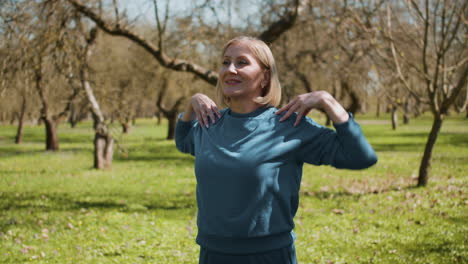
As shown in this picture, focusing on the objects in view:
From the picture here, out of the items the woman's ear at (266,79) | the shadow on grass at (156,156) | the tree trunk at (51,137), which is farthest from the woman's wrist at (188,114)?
the tree trunk at (51,137)

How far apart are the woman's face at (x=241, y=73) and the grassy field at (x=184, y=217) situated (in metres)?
4.12

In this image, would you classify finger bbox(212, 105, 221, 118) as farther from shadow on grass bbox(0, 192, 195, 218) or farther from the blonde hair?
shadow on grass bbox(0, 192, 195, 218)

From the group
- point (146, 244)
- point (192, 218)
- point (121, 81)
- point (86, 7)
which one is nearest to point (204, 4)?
point (86, 7)

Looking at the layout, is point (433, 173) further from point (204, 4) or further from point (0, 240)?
point (0, 240)

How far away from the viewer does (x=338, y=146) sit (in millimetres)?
1960

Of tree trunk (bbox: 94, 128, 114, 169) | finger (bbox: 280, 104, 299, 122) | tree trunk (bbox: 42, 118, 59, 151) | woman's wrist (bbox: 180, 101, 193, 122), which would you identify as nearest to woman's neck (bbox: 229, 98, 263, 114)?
finger (bbox: 280, 104, 299, 122)

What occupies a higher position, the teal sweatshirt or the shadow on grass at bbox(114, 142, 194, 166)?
the teal sweatshirt

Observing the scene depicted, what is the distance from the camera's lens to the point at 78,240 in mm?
6746

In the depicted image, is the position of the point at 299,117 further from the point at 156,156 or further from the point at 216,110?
the point at 156,156

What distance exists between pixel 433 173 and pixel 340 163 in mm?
11299

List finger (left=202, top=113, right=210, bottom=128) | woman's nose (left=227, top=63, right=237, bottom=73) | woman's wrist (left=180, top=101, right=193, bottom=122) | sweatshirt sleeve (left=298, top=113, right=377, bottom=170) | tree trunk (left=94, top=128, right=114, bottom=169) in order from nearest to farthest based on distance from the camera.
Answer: sweatshirt sleeve (left=298, top=113, right=377, bottom=170), woman's nose (left=227, top=63, right=237, bottom=73), finger (left=202, top=113, right=210, bottom=128), woman's wrist (left=180, top=101, right=193, bottom=122), tree trunk (left=94, top=128, right=114, bottom=169)

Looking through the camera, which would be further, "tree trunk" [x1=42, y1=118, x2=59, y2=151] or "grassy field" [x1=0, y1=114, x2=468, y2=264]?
"tree trunk" [x1=42, y1=118, x2=59, y2=151]

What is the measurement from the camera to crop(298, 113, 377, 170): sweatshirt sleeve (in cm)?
188

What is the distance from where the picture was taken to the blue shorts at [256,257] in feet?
6.81
